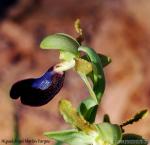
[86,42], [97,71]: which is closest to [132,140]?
[97,71]

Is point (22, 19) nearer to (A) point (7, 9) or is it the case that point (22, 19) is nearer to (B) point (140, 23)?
(A) point (7, 9)

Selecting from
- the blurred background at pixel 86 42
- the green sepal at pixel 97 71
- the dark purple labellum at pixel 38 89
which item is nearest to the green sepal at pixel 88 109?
the green sepal at pixel 97 71

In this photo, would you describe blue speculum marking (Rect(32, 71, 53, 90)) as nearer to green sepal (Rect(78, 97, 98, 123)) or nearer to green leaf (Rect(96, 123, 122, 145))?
green sepal (Rect(78, 97, 98, 123))

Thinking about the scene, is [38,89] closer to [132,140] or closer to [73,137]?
[73,137]

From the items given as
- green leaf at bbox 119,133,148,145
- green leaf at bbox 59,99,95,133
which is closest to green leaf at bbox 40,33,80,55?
green leaf at bbox 59,99,95,133

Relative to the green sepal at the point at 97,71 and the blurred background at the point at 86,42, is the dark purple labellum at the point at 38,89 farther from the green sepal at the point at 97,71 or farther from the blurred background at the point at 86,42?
the blurred background at the point at 86,42

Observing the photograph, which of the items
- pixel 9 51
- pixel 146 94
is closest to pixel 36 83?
pixel 146 94
